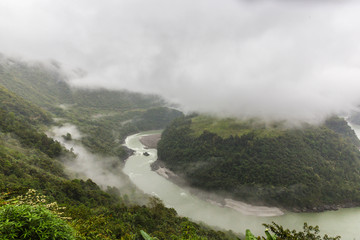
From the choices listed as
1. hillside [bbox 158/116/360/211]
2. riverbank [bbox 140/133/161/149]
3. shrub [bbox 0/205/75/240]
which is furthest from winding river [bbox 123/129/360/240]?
shrub [bbox 0/205/75/240]

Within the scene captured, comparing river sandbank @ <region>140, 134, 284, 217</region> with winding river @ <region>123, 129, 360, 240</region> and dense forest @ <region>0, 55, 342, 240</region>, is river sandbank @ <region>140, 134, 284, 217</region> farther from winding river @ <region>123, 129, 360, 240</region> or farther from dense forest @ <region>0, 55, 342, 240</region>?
dense forest @ <region>0, 55, 342, 240</region>

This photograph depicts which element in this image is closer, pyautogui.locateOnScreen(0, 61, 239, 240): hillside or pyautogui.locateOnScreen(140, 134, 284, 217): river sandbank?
pyautogui.locateOnScreen(0, 61, 239, 240): hillside

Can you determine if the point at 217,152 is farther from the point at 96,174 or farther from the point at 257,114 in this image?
the point at 96,174

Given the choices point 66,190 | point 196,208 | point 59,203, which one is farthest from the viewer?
point 196,208

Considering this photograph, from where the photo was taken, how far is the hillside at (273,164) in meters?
62.5

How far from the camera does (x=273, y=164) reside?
69812mm

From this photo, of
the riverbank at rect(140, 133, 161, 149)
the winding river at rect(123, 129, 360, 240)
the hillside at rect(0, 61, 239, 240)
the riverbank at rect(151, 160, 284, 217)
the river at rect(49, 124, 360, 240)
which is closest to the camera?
the hillside at rect(0, 61, 239, 240)

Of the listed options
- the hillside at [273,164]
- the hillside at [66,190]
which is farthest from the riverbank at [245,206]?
the hillside at [66,190]

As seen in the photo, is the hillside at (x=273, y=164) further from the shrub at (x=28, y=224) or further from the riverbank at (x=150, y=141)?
the shrub at (x=28, y=224)

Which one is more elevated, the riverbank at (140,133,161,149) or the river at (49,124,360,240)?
the riverbank at (140,133,161,149)

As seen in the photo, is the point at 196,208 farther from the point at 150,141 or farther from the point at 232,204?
the point at 150,141

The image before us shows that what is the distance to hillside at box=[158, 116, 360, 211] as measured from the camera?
62531 millimetres

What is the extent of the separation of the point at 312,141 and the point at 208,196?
4621cm

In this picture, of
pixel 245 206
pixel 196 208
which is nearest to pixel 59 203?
pixel 196 208
